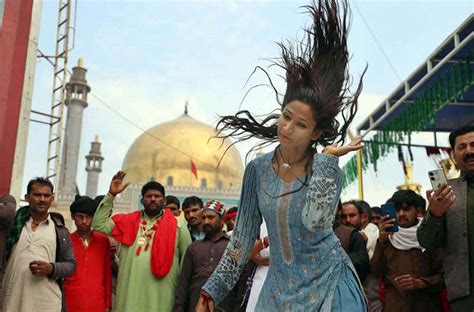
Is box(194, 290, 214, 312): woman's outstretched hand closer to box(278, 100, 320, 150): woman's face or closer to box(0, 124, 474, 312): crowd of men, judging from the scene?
box(278, 100, 320, 150): woman's face

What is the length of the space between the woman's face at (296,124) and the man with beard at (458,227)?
136 centimetres

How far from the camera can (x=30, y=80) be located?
25.3 ft

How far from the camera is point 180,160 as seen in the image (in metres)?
35.5

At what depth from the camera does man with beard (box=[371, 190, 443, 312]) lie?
14.6 ft

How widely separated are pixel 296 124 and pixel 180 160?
33.4m

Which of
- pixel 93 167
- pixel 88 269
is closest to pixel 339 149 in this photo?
pixel 88 269

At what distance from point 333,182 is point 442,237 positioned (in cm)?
173

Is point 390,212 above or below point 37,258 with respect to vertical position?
above

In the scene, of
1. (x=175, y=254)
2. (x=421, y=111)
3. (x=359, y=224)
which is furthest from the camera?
(x=421, y=111)

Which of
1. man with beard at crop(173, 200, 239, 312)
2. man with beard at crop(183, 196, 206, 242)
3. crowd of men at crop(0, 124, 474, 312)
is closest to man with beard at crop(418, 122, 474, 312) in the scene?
crowd of men at crop(0, 124, 474, 312)

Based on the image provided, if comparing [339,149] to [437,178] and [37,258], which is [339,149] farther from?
[37,258]

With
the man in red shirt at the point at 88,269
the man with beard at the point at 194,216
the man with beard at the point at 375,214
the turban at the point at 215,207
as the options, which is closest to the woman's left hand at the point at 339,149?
the turban at the point at 215,207

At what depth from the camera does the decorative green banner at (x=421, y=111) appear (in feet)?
30.4

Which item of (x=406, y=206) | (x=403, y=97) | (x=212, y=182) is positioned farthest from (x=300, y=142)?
(x=212, y=182)
